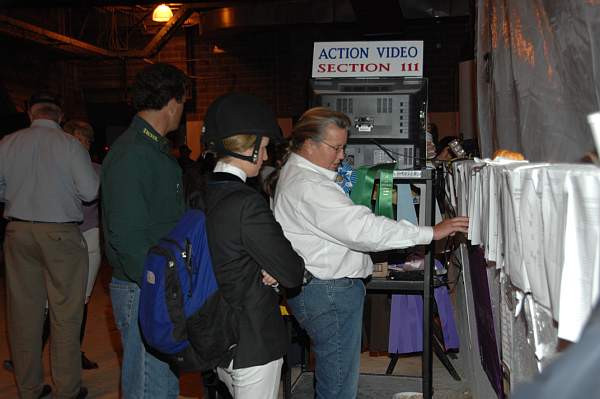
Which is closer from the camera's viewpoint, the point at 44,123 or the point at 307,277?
the point at 307,277

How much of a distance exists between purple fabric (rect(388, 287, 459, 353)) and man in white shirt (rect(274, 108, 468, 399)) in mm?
1675

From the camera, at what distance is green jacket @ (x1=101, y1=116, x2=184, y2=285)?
8.16ft

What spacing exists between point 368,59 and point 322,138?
3.88 feet

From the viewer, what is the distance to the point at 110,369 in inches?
183

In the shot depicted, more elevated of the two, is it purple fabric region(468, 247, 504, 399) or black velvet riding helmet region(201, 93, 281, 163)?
black velvet riding helmet region(201, 93, 281, 163)

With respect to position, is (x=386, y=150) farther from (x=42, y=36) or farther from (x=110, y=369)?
(x=42, y=36)

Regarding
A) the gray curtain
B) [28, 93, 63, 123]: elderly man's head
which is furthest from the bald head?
the gray curtain

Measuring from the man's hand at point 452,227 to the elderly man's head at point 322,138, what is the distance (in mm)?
513

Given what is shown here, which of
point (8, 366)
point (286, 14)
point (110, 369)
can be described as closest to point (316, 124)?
point (110, 369)

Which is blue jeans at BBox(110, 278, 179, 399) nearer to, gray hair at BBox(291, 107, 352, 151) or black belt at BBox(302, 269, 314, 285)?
black belt at BBox(302, 269, 314, 285)

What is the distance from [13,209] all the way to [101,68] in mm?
8814

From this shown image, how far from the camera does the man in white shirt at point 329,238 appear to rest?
2646 mm

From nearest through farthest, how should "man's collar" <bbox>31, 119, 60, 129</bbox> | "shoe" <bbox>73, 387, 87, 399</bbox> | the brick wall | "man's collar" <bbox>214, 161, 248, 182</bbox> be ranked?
"man's collar" <bbox>214, 161, 248, 182</bbox>, "man's collar" <bbox>31, 119, 60, 129</bbox>, "shoe" <bbox>73, 387, 87, 399</bbox>, the brick wall

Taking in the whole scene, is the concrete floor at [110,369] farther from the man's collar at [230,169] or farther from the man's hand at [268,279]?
the man's collar at [230,169]
